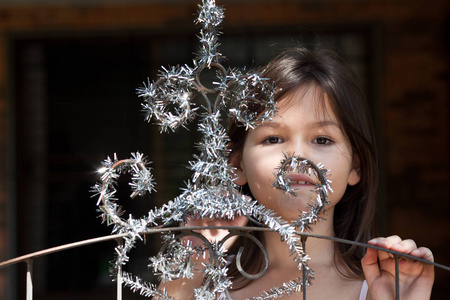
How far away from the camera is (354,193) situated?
3.20 ft

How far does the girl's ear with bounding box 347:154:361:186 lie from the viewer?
3.06 ft

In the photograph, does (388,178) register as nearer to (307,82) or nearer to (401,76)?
(401,76)

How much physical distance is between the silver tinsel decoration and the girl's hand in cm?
8

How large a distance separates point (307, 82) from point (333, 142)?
0.29 ft

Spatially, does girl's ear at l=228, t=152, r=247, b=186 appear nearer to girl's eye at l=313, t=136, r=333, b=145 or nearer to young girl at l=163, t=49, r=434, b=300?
young girl at l=163, t=49, r=434, b=300

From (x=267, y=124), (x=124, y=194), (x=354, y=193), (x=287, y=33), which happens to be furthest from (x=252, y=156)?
(x=124, y=194)

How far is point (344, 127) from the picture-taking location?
2.93ft

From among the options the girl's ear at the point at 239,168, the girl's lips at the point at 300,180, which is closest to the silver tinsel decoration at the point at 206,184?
the girl's lips at the point at 300,180

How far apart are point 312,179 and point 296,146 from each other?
51 millimetres

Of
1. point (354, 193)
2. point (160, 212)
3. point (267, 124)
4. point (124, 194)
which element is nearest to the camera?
point (160, 212)

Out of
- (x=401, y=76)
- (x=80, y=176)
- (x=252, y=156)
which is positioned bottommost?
(x=252, y=156)

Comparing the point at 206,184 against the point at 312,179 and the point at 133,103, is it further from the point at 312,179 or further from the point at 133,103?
the point at 133,103

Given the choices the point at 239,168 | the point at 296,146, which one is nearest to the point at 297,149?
the point at 296,146

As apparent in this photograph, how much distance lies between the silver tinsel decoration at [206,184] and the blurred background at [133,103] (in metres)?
2.00
